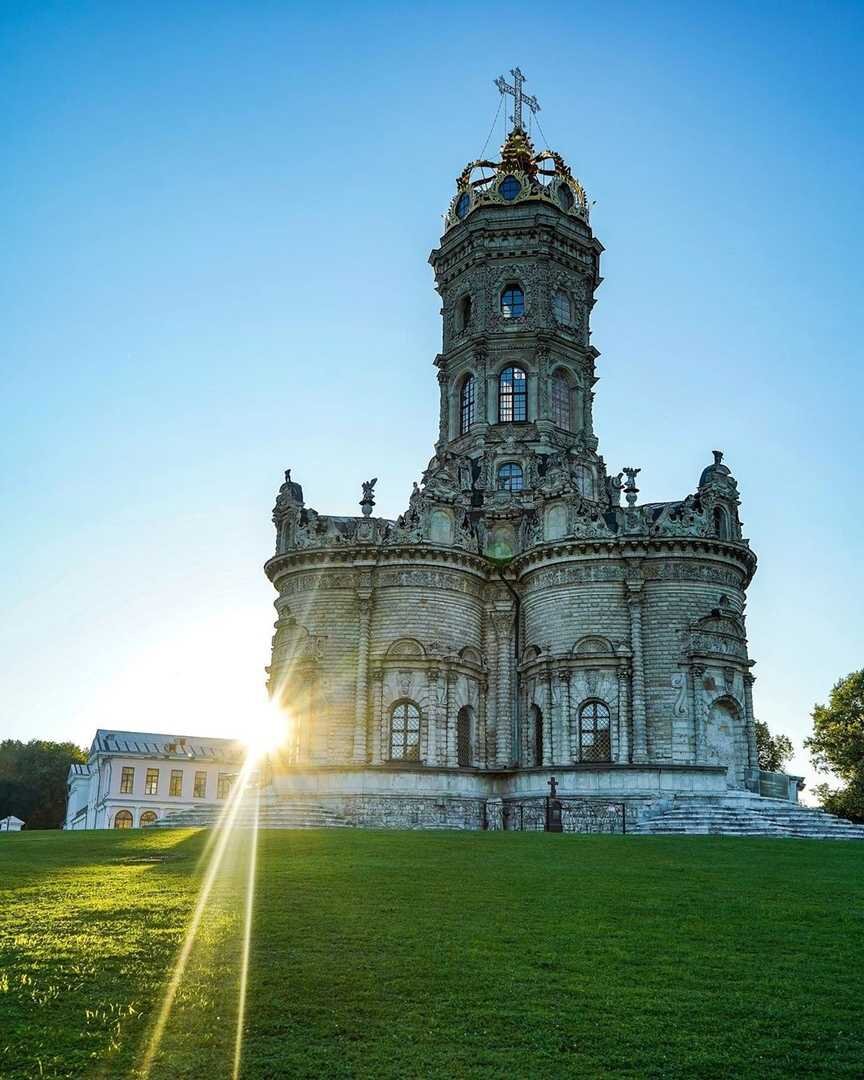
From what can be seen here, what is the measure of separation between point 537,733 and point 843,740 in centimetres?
2803

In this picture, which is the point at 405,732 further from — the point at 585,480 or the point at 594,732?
the point at 585,480

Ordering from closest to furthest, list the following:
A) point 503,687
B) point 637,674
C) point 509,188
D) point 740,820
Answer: point 740,820
point 637,674
point 503,687
point 509,188

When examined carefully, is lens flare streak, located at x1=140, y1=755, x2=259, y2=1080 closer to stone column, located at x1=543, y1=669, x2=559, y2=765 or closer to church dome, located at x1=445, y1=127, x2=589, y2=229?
stone column, located at x1=543, y1=669, x2=559, y2=765

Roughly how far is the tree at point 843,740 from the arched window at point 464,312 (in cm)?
3061

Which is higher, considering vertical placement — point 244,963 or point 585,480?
point 585,480

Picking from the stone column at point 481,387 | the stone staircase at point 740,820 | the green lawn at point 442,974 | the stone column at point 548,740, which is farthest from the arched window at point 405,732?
the green lawn at point 442,974

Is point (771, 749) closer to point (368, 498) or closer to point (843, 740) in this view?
point (843, 740)

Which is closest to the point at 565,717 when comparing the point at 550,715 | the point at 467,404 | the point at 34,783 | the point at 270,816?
the point at 550,715

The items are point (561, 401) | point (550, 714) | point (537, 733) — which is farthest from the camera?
point (561, 401)

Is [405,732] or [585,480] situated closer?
[405,732]

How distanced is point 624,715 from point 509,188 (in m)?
27.1

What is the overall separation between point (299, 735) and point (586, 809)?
11.4 m

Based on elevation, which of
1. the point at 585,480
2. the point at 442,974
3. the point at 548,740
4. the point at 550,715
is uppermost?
the point at 585,480

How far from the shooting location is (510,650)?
4306cm
